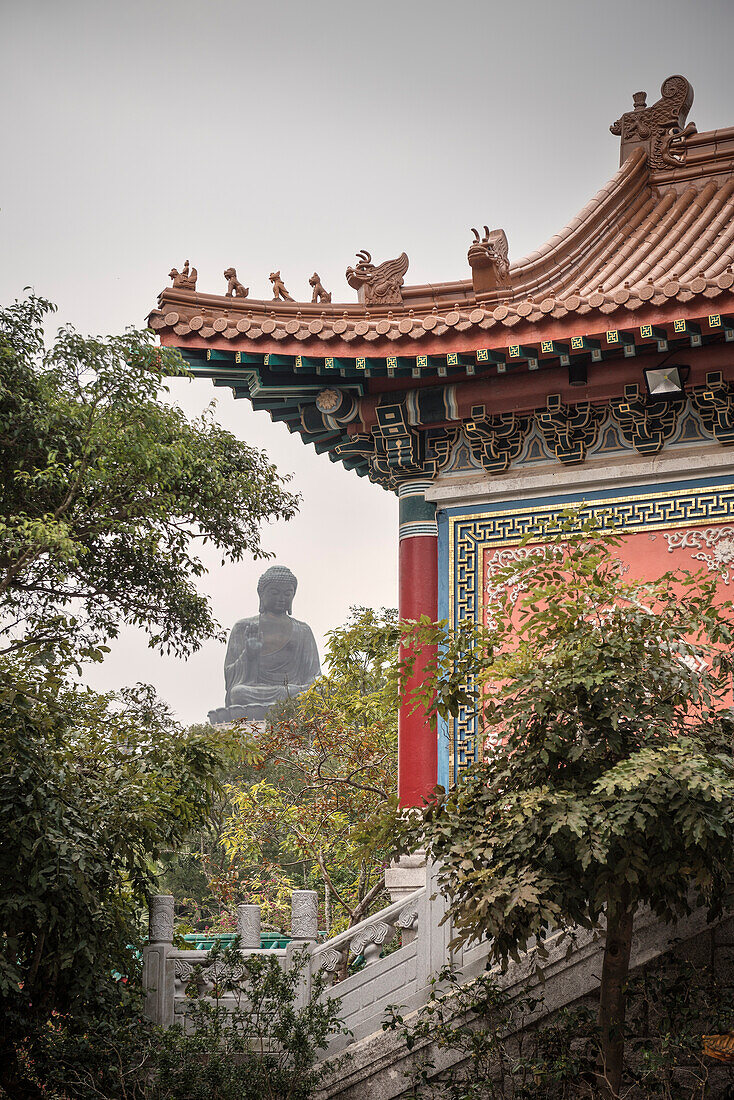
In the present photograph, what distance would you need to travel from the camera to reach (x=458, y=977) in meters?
5.92

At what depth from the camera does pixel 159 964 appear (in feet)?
21.4

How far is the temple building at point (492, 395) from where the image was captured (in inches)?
282

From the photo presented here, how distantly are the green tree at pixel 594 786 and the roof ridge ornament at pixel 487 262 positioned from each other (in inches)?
133

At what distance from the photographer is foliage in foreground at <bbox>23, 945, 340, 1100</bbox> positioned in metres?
5.79

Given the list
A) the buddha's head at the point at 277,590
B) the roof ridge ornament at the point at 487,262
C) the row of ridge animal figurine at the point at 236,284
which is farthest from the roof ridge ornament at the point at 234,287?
the buddha's head at the point at 277,590

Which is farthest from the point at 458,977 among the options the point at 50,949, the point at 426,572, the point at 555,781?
the point at 426,572

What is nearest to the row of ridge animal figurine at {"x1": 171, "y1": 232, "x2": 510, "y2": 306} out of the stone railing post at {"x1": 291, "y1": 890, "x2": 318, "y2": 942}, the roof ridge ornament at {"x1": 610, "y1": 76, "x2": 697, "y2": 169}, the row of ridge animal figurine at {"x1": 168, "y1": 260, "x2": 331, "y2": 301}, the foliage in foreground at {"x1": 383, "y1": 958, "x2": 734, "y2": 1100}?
the row of ridge animal figurine at {"x1": 168, "y1": 260, "x2": 331, "y2": 301}

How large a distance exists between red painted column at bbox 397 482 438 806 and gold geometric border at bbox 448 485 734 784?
0.15 metres

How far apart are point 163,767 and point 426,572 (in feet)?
8.51

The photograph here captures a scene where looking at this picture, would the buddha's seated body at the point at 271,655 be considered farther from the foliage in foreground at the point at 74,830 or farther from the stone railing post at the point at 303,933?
the foliage in foreground at the point at 74,830

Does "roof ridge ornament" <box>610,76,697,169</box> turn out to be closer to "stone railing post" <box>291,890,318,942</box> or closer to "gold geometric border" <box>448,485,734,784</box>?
"gold geometric border" <box>448,485,734,784</box>

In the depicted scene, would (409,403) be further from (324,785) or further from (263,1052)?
(324,785)

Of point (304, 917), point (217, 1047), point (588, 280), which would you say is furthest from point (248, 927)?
point (588, 280)

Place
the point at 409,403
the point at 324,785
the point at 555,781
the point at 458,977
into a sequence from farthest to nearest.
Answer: the point at 324,785 < the point at 409,403 < the point at 458,977 < the point at 555,781
